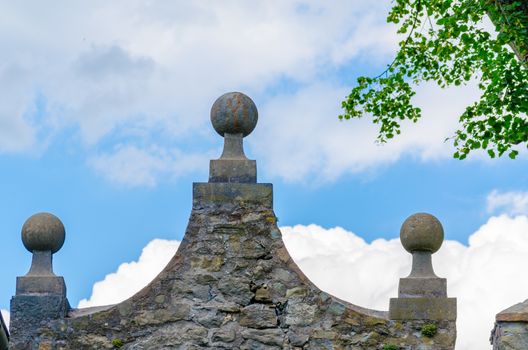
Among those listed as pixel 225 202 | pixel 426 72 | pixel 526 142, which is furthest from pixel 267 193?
pixel 426 72

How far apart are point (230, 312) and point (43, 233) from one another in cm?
178

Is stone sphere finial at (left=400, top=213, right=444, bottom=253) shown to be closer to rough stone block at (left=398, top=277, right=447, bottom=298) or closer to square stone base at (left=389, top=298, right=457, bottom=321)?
rough stone block at (left=398, top=277, right=447, bottom=298)

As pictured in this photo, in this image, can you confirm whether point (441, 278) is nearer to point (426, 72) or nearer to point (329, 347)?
point (329, 347)

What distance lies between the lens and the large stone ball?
9.72 m

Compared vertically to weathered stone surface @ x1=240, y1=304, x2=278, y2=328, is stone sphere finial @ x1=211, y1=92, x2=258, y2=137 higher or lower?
higher

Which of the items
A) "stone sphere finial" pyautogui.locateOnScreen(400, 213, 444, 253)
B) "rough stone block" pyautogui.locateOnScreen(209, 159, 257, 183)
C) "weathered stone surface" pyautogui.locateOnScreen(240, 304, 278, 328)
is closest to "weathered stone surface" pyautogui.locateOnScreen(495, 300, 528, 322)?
"stone sphere finial" pyautogui.locateOnScreen(400, 213, 444, 253)

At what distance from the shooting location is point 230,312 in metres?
9.66

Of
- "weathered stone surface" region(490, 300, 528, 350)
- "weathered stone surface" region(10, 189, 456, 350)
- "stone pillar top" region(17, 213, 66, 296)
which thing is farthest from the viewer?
"stone pillar top" region(17, 213, 66, 296)

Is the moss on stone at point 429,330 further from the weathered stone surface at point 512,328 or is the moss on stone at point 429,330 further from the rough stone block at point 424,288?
the weathered stone surface at point 512,328

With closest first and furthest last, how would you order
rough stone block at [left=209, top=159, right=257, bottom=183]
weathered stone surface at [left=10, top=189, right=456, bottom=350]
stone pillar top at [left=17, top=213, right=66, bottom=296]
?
1. weathered stone surface at [left=10, top=189, right=456, bottom=350]
2. stone pillar top at [left=17, top=213, right=66, bottom=296]
3. rough stone block at [left=209, top=159, right=257, bottom=183]

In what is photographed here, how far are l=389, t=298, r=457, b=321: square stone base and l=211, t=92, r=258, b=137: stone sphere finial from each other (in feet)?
6.85

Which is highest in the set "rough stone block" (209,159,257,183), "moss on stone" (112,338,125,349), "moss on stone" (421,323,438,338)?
"rough stone block" (209,159,257,183)

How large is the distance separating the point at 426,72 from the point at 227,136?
5883 mm

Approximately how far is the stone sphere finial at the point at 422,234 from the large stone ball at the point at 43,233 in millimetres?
3040
